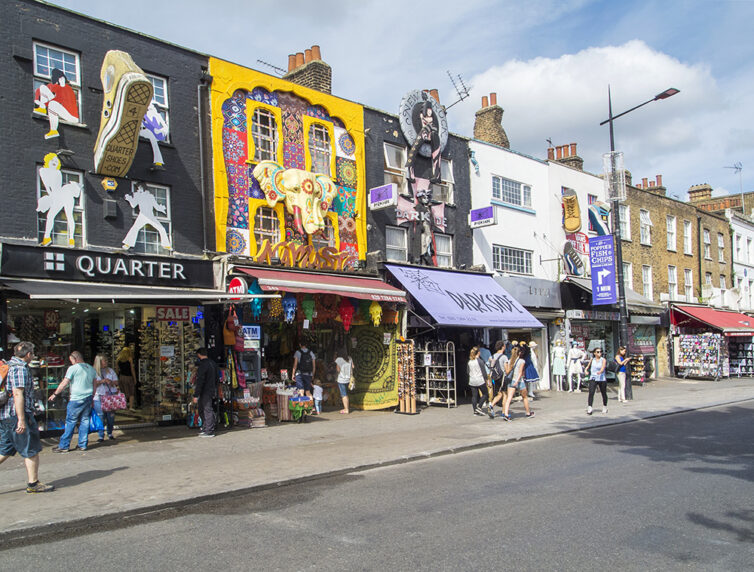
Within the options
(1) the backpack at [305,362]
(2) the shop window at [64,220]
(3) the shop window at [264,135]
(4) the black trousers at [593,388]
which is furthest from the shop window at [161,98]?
(4) the black trousers at [593,388]

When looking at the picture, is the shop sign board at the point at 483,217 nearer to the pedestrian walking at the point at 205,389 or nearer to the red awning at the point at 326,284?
the red awning at the point at 326,284

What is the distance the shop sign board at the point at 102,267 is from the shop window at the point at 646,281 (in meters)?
23.3

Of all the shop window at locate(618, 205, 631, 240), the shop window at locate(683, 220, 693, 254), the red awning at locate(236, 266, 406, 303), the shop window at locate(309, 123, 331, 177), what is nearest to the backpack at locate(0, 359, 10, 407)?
the red awning at locate(236, 266, 406, 303)

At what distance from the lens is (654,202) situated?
3162 centimetres

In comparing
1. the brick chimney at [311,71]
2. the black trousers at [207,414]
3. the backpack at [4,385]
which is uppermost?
the brick chimney at [311,71]

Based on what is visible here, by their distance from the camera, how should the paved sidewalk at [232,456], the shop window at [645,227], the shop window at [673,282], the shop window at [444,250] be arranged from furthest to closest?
the shop window at [673,282], the shop window at [645,227], the shop window at [444,250], the paved sidewalk at [232,456]

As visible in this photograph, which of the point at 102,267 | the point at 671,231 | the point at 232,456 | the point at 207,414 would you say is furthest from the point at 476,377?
the point at 671,231

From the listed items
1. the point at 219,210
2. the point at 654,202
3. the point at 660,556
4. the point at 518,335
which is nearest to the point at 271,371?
the point at 219,210

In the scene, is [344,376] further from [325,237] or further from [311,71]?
[311,71]

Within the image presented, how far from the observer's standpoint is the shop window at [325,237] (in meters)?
16.6

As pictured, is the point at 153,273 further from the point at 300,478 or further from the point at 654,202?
the point at 654,202

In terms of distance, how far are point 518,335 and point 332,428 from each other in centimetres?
1200

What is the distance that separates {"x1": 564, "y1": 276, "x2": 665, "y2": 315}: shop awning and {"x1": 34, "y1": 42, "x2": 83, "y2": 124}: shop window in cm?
1857

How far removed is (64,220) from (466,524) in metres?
10.0
